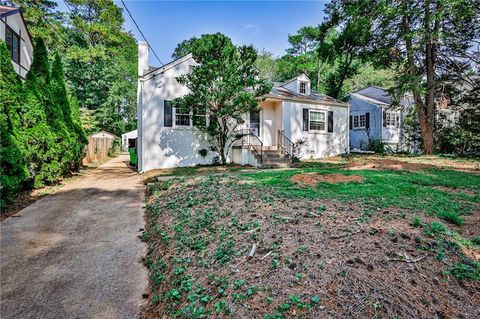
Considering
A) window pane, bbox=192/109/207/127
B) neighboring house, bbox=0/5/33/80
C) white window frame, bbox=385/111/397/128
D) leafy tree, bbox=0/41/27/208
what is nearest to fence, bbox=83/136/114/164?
neighboring house, bbox=0/5/33/80

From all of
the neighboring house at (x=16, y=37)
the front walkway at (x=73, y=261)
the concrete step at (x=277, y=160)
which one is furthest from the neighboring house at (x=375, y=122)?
the neighboring house at (x=16, y=37)

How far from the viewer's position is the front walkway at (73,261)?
2.54 meters

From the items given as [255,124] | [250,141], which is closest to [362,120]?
[255,124]

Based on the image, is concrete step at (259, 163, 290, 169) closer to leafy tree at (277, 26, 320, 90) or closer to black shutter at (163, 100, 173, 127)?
black shutter at (163, 100, 173, 127)

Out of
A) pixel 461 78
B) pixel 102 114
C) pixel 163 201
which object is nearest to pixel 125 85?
pixel 102 114

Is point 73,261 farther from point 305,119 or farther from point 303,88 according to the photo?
point 303,88

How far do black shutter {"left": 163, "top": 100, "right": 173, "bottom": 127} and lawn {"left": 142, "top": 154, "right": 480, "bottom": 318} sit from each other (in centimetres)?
773

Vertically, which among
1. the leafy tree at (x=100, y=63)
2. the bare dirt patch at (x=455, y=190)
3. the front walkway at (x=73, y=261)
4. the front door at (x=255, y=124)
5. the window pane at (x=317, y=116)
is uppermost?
the leafy tree at (x=100, y=63)

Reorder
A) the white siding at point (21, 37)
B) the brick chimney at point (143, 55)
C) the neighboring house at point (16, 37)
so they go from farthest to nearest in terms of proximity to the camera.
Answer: the white siding at point (21, 37), the neighboring house at point (16, 37), the brick chimney at point (143, 55)

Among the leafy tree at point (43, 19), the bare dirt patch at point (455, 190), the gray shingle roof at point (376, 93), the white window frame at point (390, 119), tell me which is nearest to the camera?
the bare dirt patch at point (455, 190)

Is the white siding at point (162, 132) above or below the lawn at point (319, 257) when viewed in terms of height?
above

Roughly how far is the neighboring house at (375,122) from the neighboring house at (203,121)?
4635 millimetres

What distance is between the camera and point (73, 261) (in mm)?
3436

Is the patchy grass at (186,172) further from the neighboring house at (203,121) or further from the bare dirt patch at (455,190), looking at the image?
the bare dirt patch at (455,190)
